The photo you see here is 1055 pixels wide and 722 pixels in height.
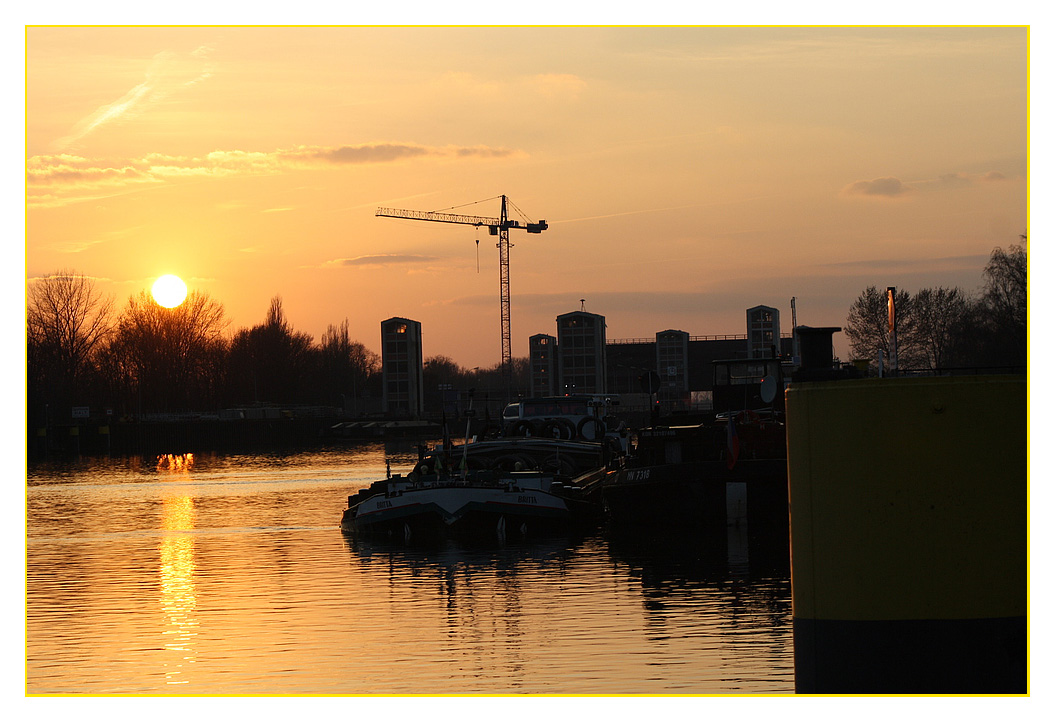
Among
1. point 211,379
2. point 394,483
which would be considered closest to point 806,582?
point 394,483

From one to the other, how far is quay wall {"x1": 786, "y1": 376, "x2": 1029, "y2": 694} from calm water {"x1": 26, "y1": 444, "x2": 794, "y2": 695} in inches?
319

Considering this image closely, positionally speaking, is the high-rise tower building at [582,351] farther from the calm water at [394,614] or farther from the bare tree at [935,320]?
the calm water at [394,614]

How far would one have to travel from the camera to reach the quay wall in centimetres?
637

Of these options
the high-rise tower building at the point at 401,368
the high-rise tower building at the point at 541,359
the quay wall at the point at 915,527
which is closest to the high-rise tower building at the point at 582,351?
the high-rise tower building at the point at 541,359

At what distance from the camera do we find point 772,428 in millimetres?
33750

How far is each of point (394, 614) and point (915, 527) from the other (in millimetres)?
16696

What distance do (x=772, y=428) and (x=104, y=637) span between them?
767 inches

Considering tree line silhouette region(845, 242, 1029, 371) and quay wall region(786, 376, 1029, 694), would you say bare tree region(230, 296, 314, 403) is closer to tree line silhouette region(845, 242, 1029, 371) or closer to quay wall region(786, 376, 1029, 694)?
tree line silhouette region(845, 242, 1029, 371)

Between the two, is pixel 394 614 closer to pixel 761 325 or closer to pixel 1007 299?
pixel 1007 299

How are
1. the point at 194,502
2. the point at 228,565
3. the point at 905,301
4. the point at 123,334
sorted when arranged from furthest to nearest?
the point at 123,334 < the point at 905,301 < the point at 194,502 < the point at 228,565

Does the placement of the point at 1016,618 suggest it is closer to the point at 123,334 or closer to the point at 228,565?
the point at 228,565

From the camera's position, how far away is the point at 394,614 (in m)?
22.1

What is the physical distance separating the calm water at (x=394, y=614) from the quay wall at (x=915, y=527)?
8106 millimetres
